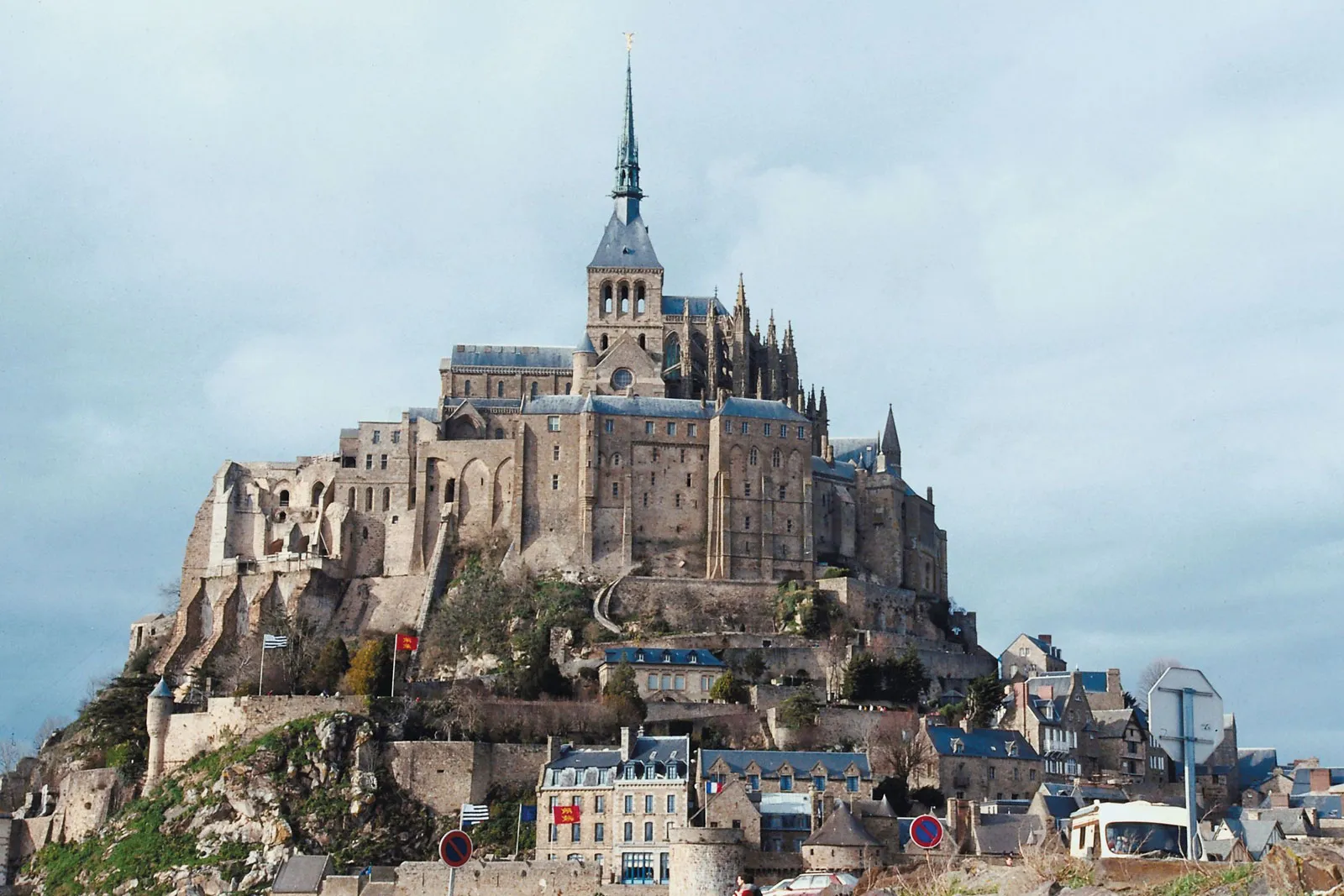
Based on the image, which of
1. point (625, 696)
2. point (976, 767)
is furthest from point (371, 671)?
point (976, 767)

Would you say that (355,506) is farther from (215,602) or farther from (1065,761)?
(1065,761)

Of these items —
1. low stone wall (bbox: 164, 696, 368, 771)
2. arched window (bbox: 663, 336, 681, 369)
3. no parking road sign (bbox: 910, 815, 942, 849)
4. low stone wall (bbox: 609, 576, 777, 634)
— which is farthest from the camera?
arched window (bbox: 663, 336, 681, 369)

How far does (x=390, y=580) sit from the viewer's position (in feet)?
287

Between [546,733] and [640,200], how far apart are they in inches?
1593

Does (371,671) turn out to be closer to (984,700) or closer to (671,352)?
(984,700)

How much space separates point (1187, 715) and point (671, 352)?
7760cm

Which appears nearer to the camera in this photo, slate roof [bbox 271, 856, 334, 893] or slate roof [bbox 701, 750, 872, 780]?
slate roof [bbox 271, 856, 334, 893]

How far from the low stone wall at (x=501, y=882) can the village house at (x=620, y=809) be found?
3.49 ft

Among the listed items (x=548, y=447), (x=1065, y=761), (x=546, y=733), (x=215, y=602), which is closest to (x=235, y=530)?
(x=215, y=602)

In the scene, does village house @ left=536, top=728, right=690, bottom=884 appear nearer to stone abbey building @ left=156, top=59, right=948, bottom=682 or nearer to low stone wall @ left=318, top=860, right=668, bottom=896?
low stone wall @ left=318, top=860, right=668, bottom=896

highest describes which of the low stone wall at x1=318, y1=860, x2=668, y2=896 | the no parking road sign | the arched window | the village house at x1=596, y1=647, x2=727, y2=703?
the arched window

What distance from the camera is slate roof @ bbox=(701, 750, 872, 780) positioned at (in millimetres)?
63906

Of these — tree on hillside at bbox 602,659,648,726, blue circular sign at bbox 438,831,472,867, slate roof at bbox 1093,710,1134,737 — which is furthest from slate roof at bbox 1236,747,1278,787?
blue circular sign at bbox 438,831,472,867

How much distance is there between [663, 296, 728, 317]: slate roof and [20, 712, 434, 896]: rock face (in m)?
34.7
